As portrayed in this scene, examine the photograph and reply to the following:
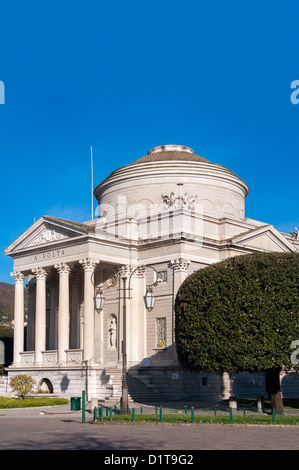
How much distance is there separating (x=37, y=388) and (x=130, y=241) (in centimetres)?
1317

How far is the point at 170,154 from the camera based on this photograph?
2467 inches

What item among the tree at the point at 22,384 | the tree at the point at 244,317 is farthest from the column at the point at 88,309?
the tree at the point at 244,317

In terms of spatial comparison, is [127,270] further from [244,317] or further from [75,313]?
[244,317]

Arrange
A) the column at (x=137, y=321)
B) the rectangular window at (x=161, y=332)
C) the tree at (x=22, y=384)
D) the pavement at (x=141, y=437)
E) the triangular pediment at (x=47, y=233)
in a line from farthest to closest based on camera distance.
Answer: the column at (x=137, y=321) → the triangular pediment at (x=47, y=233) → the rectangular window at (x=161, y=332) → the tree at (x=22, y=384) → the pavement at (x=141, y=437)

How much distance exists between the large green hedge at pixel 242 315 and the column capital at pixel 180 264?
32.4 feet

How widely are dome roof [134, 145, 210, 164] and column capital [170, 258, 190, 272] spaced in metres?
13.4

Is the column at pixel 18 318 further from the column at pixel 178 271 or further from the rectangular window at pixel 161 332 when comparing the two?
the column at pixel 178 271

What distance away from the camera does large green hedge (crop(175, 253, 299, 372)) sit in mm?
35031

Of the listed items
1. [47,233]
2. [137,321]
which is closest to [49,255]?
[47,233]

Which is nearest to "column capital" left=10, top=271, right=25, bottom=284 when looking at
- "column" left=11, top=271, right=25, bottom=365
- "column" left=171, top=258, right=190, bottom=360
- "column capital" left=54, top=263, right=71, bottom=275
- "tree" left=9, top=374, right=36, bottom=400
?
"column" left=11, top=271, right=25, bottom=365

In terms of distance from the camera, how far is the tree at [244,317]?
35031 mm

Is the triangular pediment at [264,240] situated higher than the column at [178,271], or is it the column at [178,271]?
the triangular pediment at [264,240]
